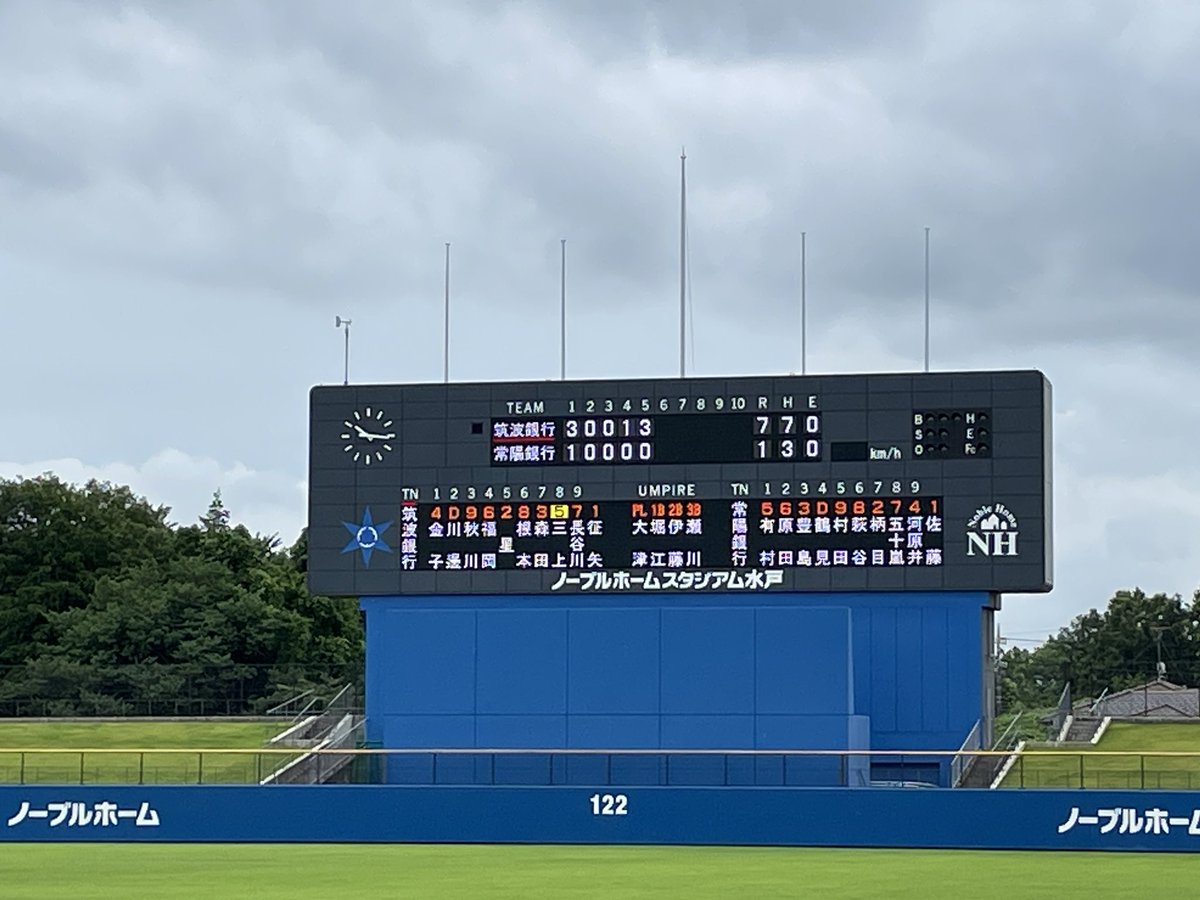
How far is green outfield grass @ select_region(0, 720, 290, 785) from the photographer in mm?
31891

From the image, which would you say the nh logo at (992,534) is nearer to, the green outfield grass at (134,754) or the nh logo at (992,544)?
the nh logo at (992,544)

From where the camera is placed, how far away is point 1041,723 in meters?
44.2

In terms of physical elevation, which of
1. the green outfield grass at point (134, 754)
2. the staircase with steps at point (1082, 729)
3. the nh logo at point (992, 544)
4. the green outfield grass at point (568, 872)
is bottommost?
the green outfield grass at point (568, 872)

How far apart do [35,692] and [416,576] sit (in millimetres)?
13616

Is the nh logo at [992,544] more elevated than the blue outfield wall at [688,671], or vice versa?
the nh logo at [992,544]

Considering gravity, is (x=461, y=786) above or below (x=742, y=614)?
below

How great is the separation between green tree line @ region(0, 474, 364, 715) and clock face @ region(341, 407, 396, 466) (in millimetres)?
9627

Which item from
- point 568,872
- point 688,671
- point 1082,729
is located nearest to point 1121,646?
point 1082,729

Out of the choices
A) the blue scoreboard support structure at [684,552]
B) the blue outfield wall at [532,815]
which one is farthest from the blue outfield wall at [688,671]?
the blue outfield wall at [532,815]

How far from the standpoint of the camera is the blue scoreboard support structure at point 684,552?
33688mm

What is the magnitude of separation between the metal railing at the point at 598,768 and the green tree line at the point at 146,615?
11824mm

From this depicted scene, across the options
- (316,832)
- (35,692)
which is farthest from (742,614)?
(35,692)

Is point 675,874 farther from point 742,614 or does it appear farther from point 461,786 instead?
point 742,614

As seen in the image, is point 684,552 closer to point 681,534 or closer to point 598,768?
point 681,534
